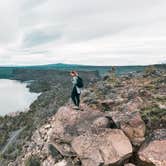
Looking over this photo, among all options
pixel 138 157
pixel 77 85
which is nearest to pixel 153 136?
pixel 138 157

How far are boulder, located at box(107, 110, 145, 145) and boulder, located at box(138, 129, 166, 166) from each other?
2.43ft

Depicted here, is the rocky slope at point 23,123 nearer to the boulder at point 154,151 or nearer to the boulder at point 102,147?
the boulder at point 102,147

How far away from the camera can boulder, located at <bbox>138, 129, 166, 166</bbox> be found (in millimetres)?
19375

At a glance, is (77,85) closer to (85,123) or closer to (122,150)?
(85,123)

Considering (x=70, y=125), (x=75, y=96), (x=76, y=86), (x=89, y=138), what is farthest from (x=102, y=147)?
(x=75, y=96)

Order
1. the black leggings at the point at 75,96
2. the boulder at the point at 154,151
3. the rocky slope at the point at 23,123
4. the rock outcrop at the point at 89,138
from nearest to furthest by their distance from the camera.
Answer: the boulder at the point at 154,151 → the rock outcrop at the point at 89,138 → the black leggings at the point at 75,96 → the rocky slope at the point at 23,123

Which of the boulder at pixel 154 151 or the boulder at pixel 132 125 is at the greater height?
the boulder at pixel 132 125

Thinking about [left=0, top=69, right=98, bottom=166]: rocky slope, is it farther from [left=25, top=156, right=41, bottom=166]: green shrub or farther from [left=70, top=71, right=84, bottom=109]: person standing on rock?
[left=70, top=71, right=84, bottom=109]: person standing on rock

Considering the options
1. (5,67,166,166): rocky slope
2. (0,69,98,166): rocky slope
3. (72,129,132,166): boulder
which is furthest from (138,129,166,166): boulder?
(0,69,98,166): rocky slope

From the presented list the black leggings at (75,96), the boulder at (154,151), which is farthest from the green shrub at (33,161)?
the boulder at (154,151)

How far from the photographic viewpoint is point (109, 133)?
2108cm

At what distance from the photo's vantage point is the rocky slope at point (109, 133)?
20228mm

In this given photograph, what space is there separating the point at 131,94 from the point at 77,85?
4.50 metres

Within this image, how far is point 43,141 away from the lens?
2684 cm
